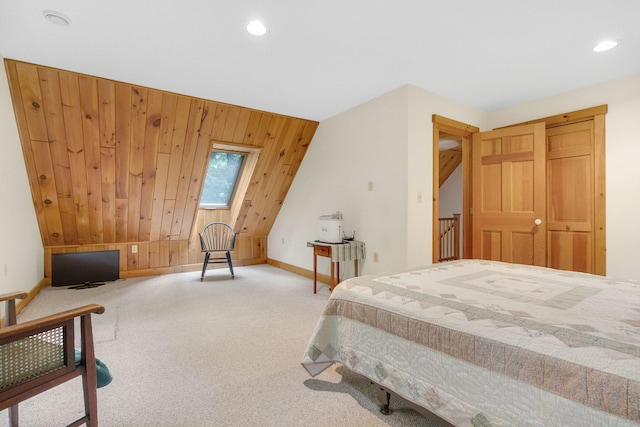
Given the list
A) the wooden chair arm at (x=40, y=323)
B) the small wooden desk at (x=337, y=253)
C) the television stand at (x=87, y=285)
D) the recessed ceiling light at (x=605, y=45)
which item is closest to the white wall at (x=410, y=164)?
the small wooden desk at (x=337, y=253)

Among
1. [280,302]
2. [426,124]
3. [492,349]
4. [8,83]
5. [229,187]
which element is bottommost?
[280,302]

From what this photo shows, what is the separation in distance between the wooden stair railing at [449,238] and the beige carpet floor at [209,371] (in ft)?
9.39

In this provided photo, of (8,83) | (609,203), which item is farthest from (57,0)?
(609,203)

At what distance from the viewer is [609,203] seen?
2930 mm

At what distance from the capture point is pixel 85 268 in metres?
3.96

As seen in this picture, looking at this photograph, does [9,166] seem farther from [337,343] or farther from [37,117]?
[337,343]

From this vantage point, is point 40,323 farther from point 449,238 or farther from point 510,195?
point 449,238

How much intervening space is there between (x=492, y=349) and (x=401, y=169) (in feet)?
7.58

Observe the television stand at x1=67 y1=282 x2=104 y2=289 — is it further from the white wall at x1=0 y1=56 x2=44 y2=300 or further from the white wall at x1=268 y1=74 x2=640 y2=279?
the white wall at x1=268 y1=74 x2=640 y2=279

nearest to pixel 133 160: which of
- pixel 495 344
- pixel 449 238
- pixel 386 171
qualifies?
pixel 386 171

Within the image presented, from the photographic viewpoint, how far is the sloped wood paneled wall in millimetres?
2970

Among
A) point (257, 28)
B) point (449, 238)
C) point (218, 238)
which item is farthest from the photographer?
point (449, 238)

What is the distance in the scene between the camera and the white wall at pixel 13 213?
260 cm

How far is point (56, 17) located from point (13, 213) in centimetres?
191
